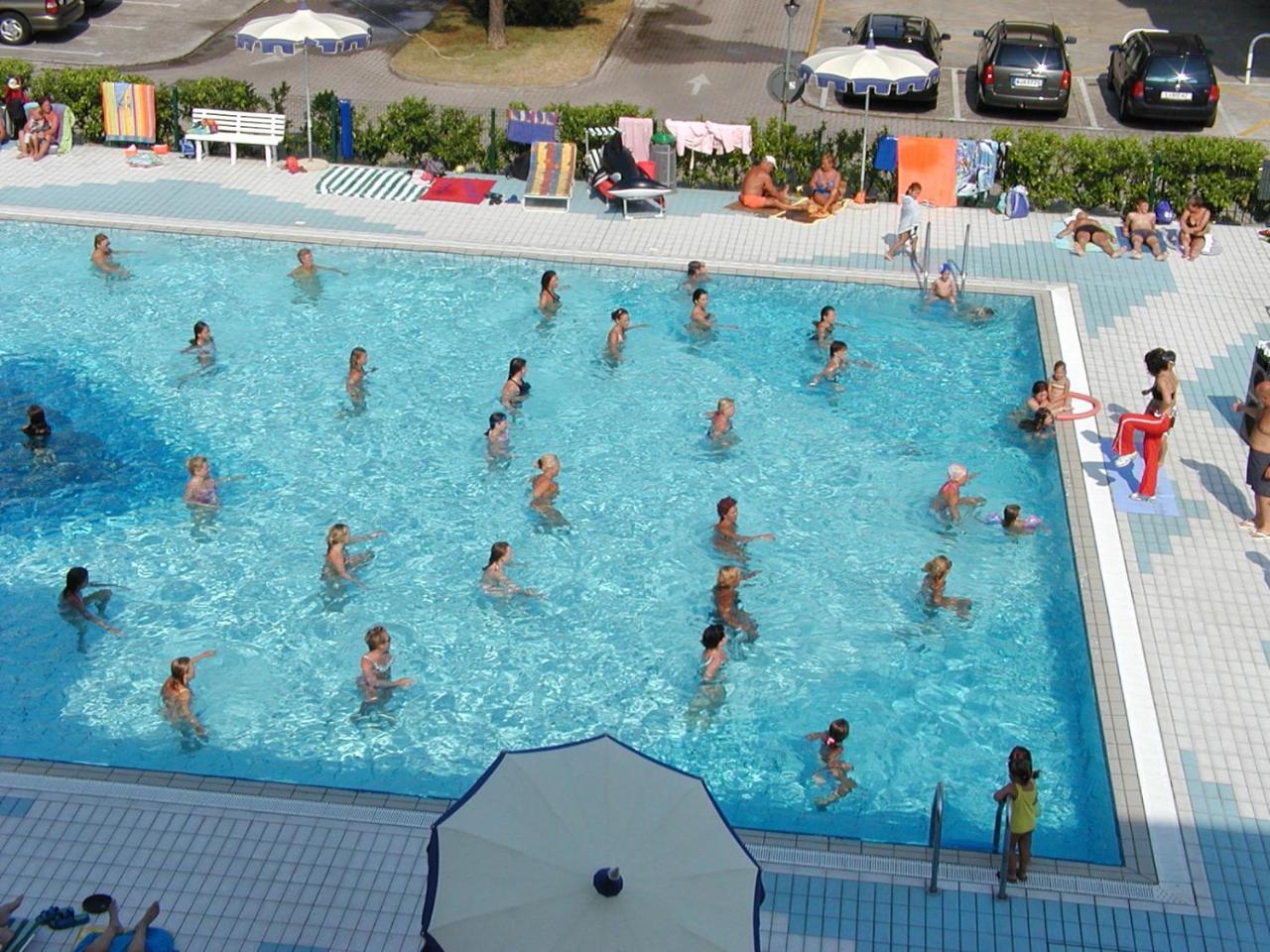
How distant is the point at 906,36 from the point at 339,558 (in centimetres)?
1717

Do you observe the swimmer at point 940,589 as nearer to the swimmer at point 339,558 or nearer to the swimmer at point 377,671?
the swimmer at point 377,671

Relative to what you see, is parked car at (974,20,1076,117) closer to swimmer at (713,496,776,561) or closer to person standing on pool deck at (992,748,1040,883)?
swimmer at (713,496,776,561)

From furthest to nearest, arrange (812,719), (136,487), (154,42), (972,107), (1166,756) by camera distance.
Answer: (154,42), (972,107), (136,487), (812,719), (1166,756)

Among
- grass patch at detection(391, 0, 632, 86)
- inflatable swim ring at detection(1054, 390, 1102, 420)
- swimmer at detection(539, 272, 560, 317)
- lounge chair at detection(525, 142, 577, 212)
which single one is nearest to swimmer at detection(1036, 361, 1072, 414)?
inflatable swim ring at detection(1054, 390, 1102, 420)

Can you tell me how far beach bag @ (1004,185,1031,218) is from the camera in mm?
21609

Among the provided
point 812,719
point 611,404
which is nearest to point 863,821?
point 812,719

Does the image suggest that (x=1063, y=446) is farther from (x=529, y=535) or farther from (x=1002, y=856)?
(x=1002, y=856)

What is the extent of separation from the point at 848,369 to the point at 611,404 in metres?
2.88

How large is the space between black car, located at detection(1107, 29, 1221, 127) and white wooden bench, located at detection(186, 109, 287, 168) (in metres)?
13.9

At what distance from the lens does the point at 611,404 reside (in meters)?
17.2

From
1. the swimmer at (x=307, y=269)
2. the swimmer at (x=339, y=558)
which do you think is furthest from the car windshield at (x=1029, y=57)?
the swimmer at (x=339, y=558)

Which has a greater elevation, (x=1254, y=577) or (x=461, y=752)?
(x=1254, y=577)

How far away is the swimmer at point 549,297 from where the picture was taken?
18.8 m

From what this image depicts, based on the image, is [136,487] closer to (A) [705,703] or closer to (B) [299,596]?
(B) [299,596]
